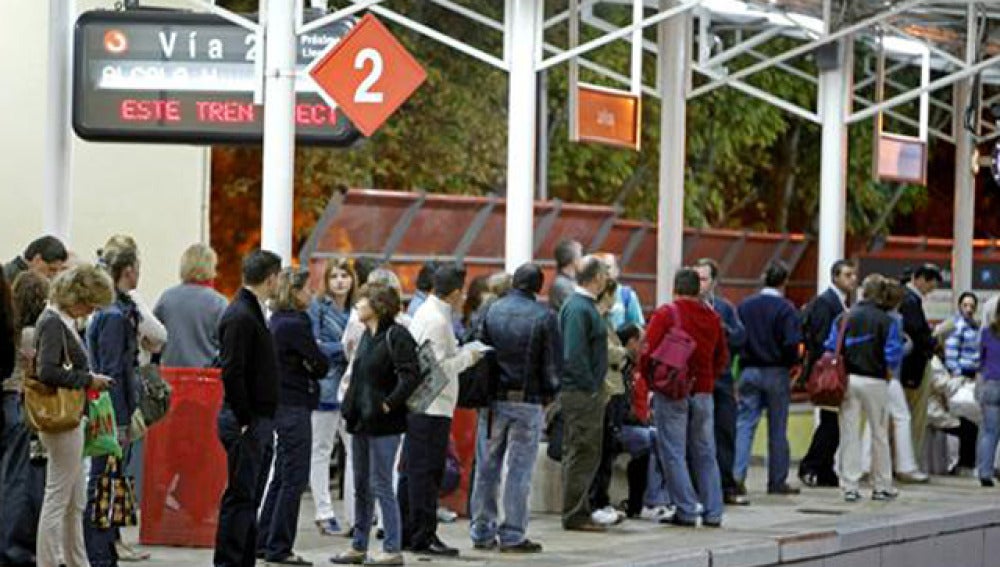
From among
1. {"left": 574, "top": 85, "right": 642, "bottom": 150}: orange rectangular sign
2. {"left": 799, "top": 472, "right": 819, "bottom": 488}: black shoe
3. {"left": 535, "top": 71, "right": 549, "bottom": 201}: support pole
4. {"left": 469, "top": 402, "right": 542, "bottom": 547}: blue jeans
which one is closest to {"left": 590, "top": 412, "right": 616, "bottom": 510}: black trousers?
{"left": 469, "top": 402, "right": 542, "bottom": 547}: blue jeans

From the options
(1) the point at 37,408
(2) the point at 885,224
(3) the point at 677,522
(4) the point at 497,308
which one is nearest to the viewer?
(1) the point at 37,408

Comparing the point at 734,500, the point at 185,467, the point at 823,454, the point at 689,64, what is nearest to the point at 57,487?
the point at 185,467

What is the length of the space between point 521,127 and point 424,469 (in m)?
6.97

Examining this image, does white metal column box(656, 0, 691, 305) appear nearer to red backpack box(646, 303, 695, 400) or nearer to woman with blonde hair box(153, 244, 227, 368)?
red backpack box(646, 303, 695, 400)

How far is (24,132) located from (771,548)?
785 centimetres

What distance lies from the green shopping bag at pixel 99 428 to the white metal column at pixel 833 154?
1595 centimetres

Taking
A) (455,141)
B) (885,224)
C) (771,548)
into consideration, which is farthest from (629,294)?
(885,224)

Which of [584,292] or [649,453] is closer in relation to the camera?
[584,292]

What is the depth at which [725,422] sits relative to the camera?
23.2 metres

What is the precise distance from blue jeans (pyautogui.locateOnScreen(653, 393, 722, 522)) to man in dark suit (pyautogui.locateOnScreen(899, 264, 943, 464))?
16.6ft

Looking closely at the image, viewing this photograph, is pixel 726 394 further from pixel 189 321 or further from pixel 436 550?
pixel 189 321

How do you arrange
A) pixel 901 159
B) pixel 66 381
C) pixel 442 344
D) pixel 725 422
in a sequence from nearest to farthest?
pixel 66 381, pixel 442 344, pixel 725 422, pixel 901 159

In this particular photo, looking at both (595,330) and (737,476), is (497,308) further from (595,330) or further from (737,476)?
(737,476)

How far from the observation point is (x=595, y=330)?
1945 cm
